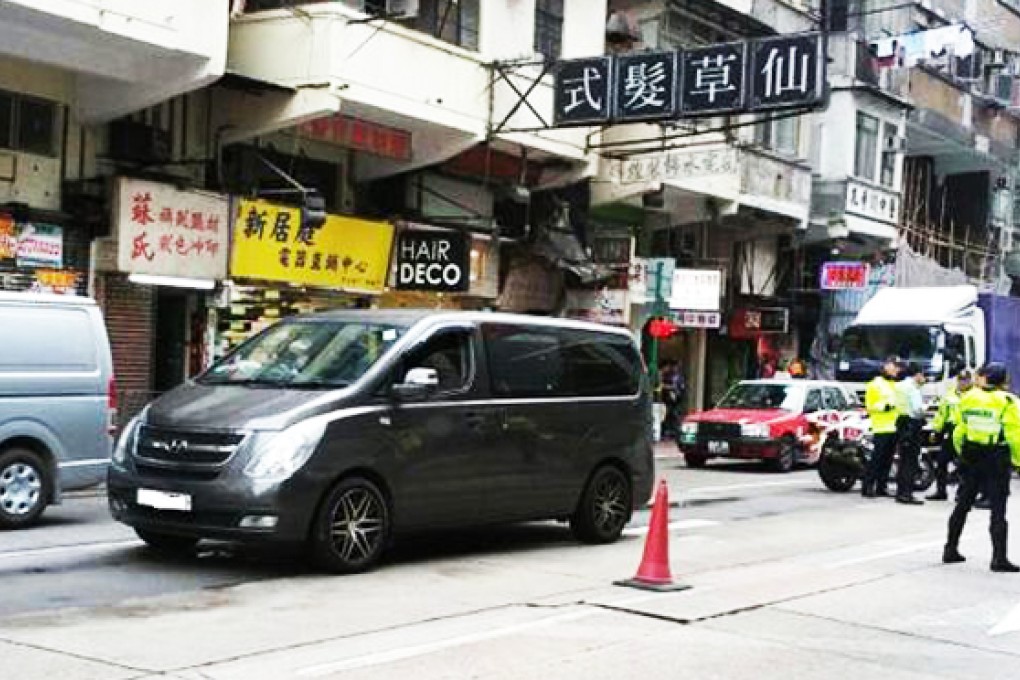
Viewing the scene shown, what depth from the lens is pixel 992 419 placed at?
11.8 m

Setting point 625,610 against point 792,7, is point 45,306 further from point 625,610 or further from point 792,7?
point 792,7

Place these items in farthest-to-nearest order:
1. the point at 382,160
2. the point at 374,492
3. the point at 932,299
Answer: the point at 932,299
the point at 382,160
the point at 374,492

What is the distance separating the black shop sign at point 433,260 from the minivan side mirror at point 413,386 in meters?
12.0

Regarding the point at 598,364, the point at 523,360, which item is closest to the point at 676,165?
the point at 598,364

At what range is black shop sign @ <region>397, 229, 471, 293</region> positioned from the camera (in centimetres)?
2208

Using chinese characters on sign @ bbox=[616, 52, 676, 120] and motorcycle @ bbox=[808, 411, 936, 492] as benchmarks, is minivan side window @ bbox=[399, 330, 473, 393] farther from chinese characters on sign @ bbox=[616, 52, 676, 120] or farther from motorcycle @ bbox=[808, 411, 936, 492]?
chinese characters on sign @ bbox=[616, 52, 676, 120]

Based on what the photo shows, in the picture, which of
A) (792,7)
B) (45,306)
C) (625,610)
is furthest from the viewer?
(792,7)

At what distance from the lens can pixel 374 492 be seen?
391 inches

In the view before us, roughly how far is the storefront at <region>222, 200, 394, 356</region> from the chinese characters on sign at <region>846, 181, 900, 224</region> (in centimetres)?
1560

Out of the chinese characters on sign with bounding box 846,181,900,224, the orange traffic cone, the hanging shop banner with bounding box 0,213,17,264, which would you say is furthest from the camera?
the chinese characters on sign with bounding box 846,181,900,224

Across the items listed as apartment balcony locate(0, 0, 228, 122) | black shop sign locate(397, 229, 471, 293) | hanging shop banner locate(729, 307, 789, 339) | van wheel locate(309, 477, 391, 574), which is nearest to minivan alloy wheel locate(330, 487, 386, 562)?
van wheel locate(309, 477, 391, 574)

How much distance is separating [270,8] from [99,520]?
9.26 metres

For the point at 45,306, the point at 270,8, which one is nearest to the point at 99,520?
the point at 45,306

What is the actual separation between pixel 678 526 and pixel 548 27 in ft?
41.3
